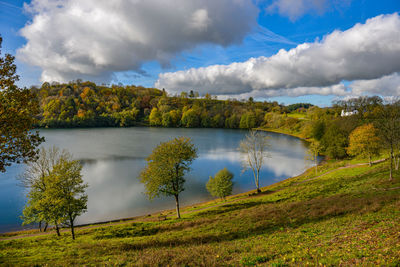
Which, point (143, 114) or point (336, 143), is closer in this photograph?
point (336, 143)

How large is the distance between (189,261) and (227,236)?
5.59 m

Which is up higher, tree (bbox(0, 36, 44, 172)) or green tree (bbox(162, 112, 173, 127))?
green tree (bbox(162, 112, 173, 127))

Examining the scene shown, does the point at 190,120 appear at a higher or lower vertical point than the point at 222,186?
higher

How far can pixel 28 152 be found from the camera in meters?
11.7

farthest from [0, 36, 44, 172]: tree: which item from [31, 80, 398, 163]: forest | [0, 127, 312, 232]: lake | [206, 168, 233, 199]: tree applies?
[31, 80, 398, 163]: forest

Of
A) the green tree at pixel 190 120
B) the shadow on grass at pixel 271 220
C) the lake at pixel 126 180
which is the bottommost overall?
the lake at pixel 126 180

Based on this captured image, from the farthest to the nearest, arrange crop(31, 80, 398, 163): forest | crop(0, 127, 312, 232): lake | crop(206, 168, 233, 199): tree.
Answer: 1. crop(31, 80, 398, 163): forest
2. crop(206, 168, 233, 199): tree
3. crop(0, 127, 312, 232): lake

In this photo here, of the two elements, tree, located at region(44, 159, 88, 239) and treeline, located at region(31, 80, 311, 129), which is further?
treeline, located at region(31, 80, 311, 129)

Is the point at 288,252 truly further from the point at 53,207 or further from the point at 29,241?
the point at 29,241

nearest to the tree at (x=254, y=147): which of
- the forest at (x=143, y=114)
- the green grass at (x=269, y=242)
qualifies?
the green grass at (x=269, y=242)

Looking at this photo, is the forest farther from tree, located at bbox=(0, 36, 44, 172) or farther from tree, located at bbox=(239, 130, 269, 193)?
tree, located at bbox=(0, 36, 44, 172)

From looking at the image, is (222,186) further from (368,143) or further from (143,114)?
(143,114)

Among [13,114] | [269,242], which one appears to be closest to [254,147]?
[269,242]

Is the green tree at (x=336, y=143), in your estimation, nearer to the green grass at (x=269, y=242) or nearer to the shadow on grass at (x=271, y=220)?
the green grass at (x=269, y=242)
